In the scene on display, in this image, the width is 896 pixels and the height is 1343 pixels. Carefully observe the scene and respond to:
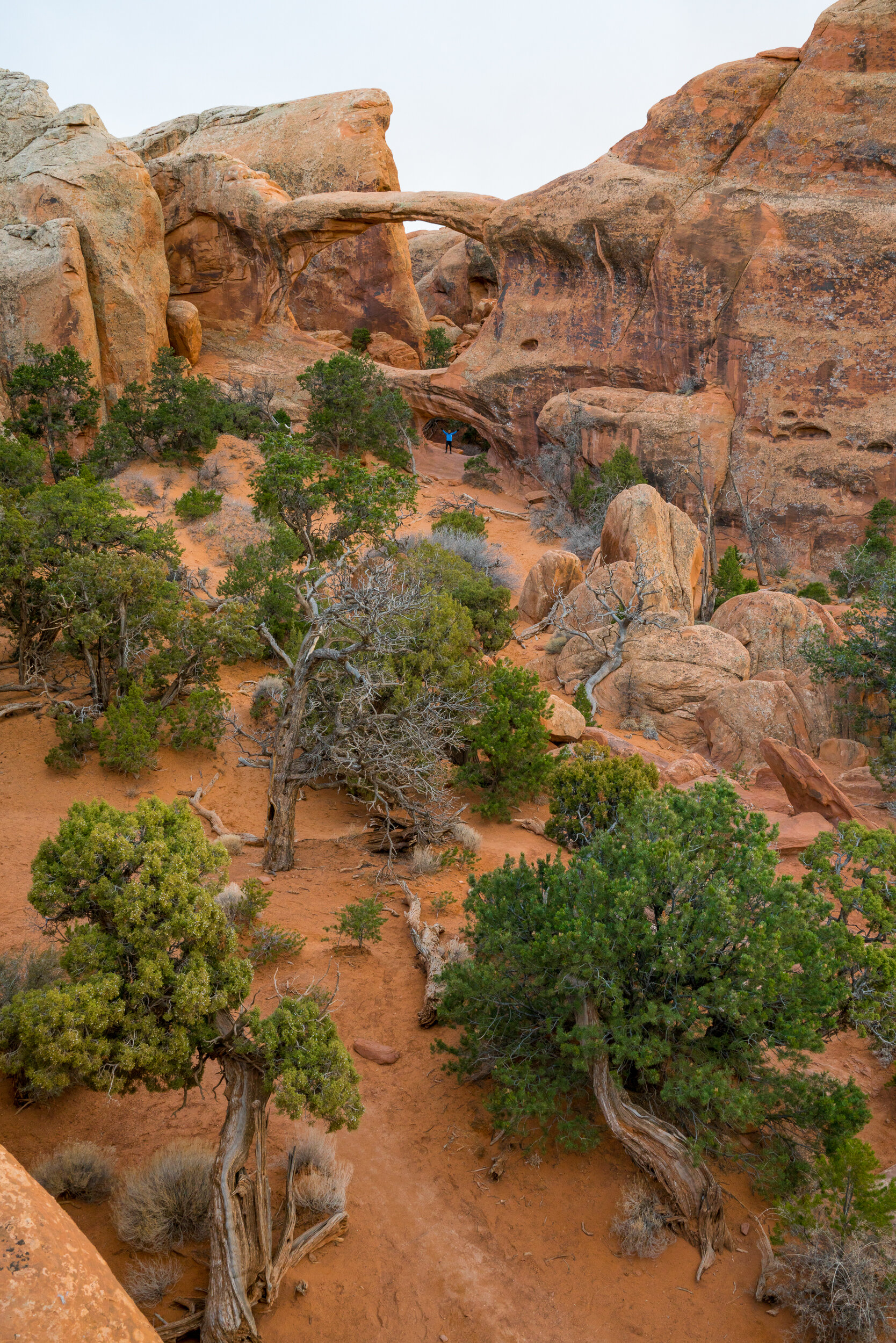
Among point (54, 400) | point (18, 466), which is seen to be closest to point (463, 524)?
point (18, 466)

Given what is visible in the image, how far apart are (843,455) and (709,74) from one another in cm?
1413

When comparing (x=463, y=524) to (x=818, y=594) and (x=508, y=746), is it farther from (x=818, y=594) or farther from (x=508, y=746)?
(x=508, y=746)

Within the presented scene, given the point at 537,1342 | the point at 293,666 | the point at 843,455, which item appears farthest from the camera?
the point at 843,455

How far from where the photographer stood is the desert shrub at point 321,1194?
5.45 metres

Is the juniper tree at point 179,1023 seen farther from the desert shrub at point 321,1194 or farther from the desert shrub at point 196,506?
→ the desert shrub at point 196,506

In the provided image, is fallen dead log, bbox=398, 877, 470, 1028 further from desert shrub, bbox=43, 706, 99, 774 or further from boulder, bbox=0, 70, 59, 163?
boulder, bbox=0, 70, 59, 163

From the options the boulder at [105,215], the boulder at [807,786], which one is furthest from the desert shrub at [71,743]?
the boulder at [105,215]

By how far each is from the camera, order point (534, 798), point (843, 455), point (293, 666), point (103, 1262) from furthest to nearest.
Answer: point (843, 455), point (534, 798), point (293, 666), point (103, 1262)

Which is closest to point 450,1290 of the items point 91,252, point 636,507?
point 636,507

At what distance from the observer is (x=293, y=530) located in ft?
64.7

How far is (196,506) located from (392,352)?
18219 mm

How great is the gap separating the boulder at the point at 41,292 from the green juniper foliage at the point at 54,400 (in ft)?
2.10

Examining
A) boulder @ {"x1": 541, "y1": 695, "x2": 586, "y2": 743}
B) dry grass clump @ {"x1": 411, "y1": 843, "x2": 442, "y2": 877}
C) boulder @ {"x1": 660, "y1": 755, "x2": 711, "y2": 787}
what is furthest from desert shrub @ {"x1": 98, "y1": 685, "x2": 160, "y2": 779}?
boulder @ {"x1": 660, "y1": 755, "x2": 711, "y2": 787}

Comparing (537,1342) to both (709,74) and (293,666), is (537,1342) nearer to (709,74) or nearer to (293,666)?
(293,666)
